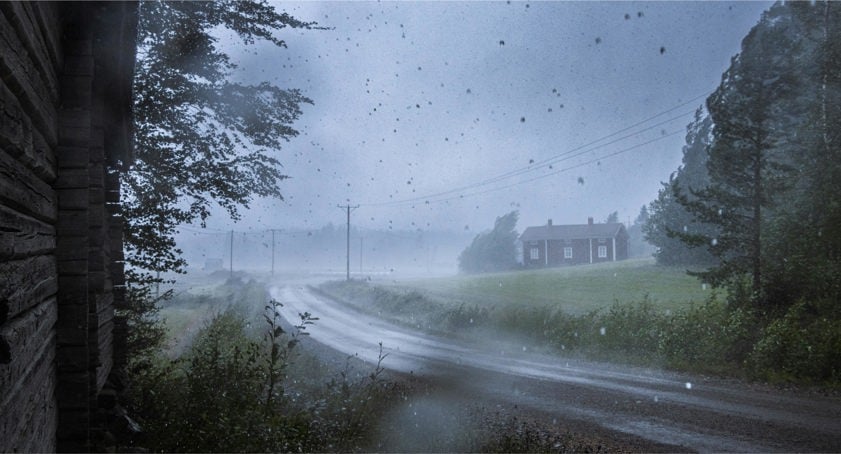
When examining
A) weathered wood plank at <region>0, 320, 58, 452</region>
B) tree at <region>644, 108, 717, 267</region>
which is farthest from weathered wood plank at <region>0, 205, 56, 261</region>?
tree at <region>644, 108, 717, 267</region>

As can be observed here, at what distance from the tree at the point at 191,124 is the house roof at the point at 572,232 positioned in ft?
197

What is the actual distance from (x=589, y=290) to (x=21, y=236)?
35.9m

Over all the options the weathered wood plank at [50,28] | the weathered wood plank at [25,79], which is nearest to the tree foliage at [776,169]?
the weathered wood plank at [50,28]

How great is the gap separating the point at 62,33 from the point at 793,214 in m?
16.4

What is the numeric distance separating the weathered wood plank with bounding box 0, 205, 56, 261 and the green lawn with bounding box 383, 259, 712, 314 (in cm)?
2338

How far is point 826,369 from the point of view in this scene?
10.7 metres

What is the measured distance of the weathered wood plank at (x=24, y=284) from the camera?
88.9 inches

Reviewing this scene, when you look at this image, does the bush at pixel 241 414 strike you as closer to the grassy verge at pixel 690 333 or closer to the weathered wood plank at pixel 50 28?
the weathered wood plank at pixel 50 28

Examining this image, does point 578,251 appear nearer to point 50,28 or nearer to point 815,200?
point 815,200

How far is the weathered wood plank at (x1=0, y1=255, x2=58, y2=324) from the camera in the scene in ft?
7.41

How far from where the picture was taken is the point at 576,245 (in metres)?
64.3

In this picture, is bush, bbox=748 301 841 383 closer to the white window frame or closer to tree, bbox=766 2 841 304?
tree, bbox=766 2 841 304

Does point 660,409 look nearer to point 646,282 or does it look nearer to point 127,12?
point 127,12

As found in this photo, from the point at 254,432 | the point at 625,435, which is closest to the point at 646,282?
the point at 625,435
